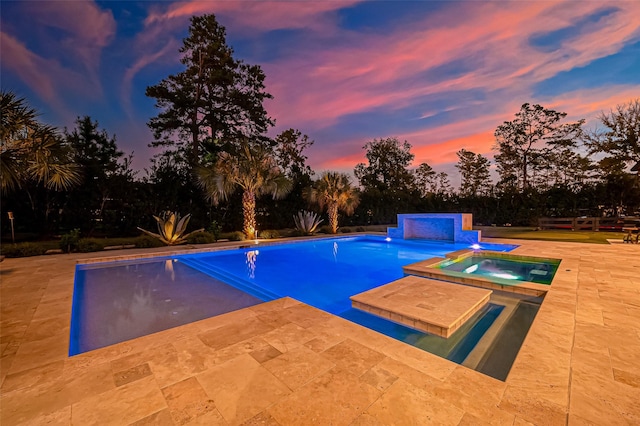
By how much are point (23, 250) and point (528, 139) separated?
30.5 metres

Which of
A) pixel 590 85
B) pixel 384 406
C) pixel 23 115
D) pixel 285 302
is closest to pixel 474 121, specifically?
pixel 590 85

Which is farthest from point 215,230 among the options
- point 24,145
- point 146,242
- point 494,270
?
point 494,270

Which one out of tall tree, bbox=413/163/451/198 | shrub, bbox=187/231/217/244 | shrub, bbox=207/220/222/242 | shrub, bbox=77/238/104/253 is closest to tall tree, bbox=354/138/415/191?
tall tree, bbox=413/163/451/198

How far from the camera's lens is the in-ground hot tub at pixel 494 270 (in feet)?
14.5

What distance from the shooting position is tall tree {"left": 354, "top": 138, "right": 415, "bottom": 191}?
86.8ft

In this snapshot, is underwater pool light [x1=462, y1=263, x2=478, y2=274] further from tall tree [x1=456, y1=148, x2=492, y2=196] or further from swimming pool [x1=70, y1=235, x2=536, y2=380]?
tall tree [x1=456, y1=148, x2=492, y2=196]

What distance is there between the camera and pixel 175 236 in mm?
10250

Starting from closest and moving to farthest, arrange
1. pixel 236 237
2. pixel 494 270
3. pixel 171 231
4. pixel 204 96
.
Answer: pixel 494 270
pixel 171 231
pixel 236 237
pixel 204 96

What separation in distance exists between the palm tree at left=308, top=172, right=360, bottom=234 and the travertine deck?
10192mm

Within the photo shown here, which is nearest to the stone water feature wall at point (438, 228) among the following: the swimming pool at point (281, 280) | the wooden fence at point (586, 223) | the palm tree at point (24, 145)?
the swimming pool at point (281, 280)

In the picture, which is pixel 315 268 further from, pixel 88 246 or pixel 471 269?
pixel 88 246

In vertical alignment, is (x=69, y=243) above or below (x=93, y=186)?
below

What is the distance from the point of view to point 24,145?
606 cm

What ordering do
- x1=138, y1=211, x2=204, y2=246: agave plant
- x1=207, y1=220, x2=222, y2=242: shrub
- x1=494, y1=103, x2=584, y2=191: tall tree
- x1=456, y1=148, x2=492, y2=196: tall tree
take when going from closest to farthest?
x1=138, y1=211, x2=204, y2=246: agave plant → x1=207, y1=220, x2=222, y2=242: shrub → x1=494, y1=103, x2=584, y2=191: tall tree → x1=456, y1=148, x2=492, y2=196: tall tree
